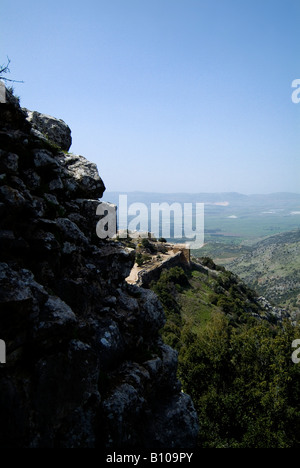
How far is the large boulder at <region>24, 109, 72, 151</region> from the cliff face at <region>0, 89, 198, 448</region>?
2188 mm

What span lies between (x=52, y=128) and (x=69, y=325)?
1156 centimetres

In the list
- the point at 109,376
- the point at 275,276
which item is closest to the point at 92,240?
the point at 109,376

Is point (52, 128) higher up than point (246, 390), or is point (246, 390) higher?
point (52, 128)

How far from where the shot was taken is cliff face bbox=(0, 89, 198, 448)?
715 cm

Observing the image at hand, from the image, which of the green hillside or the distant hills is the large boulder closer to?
the green hillside

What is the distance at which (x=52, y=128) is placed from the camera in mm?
15852

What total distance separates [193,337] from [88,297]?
2736 centimetres

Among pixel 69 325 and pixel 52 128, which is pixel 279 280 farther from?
pixel 69 325
